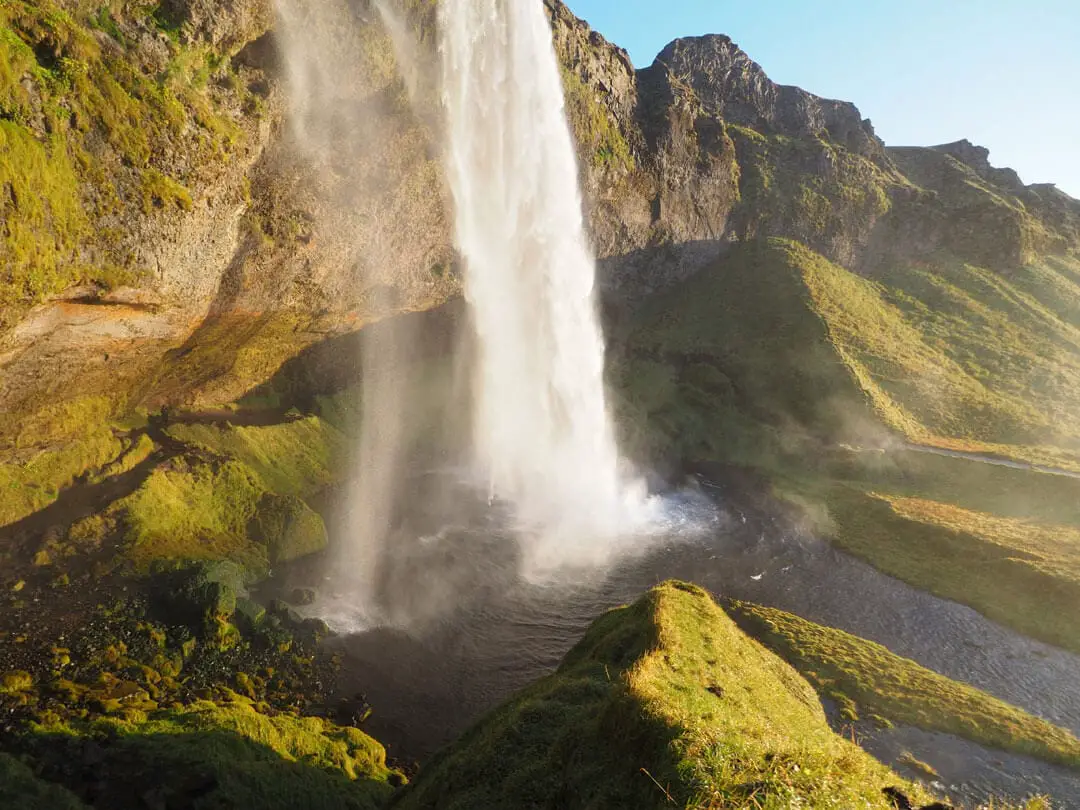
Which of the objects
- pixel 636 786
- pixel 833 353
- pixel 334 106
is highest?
pixel 334 106

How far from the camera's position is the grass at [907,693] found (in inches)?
693

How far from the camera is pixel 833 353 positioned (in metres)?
56.0

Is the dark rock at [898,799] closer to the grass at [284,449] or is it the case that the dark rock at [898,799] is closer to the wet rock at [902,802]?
the wet rock at [902,802]

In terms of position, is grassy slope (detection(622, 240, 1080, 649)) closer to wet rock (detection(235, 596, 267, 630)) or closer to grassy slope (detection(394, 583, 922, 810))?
grassy slope (detection(394, 583, 922, 810))

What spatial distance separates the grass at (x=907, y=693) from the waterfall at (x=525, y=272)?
14659 millimetres

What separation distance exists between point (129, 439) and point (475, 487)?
21815mm

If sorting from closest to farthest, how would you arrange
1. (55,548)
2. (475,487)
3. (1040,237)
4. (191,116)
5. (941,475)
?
(55,548), (191,116), (475,487), (941,475), (1040,237)

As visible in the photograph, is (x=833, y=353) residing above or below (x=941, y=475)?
above

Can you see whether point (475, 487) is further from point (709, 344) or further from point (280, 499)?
point (709, 344)

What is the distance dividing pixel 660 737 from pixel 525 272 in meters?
38.6

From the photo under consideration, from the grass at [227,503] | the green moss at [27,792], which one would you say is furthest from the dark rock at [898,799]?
the grass at [227,503]

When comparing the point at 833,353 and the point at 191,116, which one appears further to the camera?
the point at 833,353

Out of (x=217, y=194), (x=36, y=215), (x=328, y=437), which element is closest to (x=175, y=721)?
(x=36, y=215)

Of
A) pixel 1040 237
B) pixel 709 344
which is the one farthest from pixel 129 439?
pixel 1040 237
